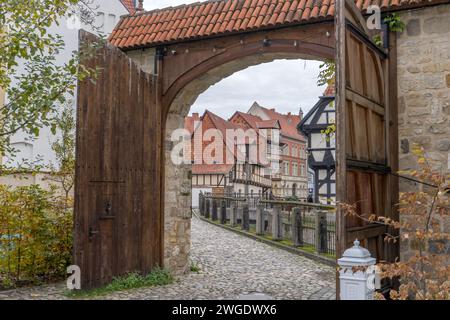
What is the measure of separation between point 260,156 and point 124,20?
39575 mm

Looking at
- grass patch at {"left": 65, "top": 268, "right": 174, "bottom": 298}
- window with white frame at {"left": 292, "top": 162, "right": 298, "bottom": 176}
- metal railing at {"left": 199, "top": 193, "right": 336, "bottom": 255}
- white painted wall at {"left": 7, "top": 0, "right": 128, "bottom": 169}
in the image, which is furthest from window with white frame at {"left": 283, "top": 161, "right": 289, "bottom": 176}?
grass patch at {"left": 65, "top": 268, "right": 174, "bottom": 298}

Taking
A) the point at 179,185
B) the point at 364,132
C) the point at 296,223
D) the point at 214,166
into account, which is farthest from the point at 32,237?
the point at 214,166

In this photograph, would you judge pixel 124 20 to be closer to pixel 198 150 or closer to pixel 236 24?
pixel 236 24

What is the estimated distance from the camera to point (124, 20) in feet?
31.0

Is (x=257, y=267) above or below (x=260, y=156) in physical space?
below

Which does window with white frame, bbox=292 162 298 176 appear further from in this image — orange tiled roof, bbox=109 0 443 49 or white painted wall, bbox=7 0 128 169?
orange tiled roof, bbox=109 0 443 49

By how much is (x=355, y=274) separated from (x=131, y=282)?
422cm

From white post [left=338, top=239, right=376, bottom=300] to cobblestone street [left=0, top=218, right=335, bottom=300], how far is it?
0.90 m

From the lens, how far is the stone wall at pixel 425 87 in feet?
21.0

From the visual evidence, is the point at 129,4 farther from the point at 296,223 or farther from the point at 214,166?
the point at 296,223

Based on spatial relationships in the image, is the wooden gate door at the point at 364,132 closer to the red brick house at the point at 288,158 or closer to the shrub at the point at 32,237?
the shrub at the point at 32,237

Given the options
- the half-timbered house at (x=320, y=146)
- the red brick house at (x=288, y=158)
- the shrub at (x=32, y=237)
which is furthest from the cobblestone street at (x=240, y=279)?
the red brick house at (x=288, y=158)
